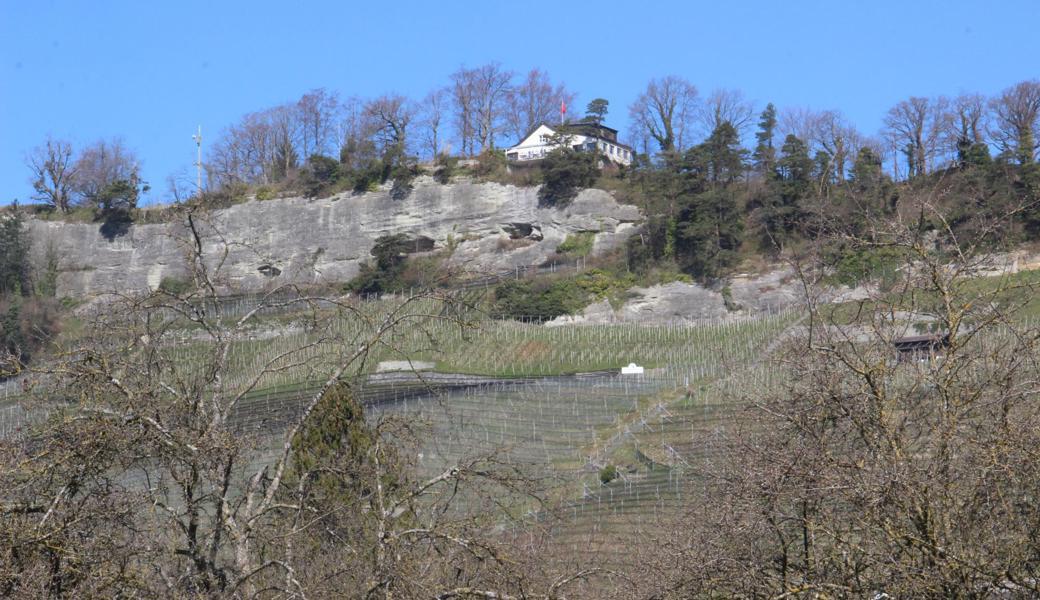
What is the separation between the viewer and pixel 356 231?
203ft

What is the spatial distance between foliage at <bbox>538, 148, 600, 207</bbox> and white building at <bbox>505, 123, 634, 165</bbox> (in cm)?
108

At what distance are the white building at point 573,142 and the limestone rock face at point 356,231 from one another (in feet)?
9.35

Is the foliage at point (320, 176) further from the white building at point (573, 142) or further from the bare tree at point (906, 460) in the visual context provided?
the bare tree at point (906, 460)

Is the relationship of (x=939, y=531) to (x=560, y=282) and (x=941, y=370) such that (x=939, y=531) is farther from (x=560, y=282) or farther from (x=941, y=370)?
(x=560, y=282)

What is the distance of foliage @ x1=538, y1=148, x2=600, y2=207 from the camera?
59438 millimetres

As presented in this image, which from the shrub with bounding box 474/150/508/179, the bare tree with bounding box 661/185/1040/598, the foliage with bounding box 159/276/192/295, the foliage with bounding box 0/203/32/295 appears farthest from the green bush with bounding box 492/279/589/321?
the bare tree with bounding box 661/185/1040/598

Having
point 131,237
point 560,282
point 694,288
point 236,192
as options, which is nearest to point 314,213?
point 236,192

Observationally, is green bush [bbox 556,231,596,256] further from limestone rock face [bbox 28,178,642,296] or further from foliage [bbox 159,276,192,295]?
foliage [bbox 159,276,192,295]

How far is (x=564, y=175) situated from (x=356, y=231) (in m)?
9.55

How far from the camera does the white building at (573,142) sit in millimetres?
61594

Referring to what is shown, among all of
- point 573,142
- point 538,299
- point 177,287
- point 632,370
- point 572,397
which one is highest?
point 573,142

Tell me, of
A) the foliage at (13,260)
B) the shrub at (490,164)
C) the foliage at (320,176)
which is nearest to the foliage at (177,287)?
the shrub at (490,164)

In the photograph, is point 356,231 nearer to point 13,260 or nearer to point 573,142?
point 573,142

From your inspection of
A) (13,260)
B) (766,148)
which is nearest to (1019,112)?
(766,148)
